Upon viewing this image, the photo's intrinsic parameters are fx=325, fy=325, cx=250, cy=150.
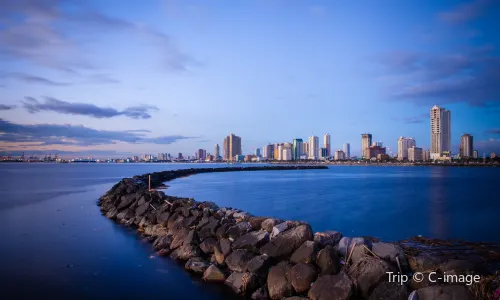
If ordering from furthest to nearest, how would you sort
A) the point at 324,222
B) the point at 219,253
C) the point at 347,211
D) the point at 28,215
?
Result: the point at 347,211 < the point at 28,215 < the point at 324,222 < the point at 219,253

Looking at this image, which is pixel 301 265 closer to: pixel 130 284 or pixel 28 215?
pixel 130 284

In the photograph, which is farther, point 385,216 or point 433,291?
point 385,216

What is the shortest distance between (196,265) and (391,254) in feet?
13.4

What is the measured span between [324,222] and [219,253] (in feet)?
23.8

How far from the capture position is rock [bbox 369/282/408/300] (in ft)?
15.7

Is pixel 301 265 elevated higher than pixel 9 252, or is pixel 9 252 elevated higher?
pixel 301 265

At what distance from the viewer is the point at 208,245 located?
323 inches

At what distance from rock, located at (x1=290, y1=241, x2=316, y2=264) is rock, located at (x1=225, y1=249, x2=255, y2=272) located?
0.99 m

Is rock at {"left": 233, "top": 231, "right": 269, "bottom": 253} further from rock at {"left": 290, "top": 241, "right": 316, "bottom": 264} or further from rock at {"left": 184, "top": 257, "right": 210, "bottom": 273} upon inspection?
rock at {"left": 290, "top": 241, "right": 316, "bottom": 264}

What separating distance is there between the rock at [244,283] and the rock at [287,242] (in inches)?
30.2

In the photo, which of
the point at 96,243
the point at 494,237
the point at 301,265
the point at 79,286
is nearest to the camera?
the point at 301,265

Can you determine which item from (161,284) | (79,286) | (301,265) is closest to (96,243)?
(79,286)

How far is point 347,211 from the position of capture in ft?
55.7

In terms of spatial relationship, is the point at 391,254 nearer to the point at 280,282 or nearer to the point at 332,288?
the point at 332,288
